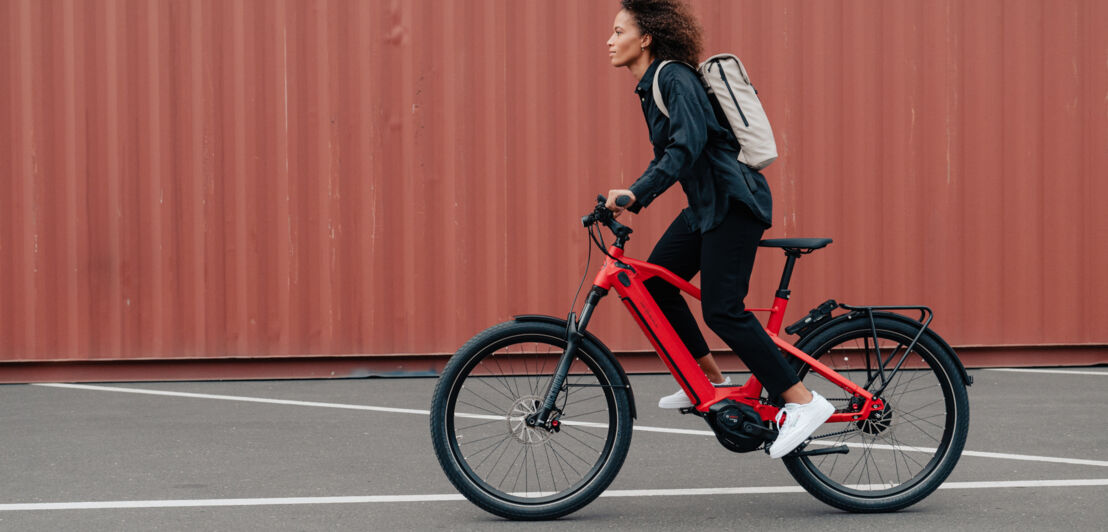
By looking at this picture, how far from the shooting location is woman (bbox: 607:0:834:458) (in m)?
4.30

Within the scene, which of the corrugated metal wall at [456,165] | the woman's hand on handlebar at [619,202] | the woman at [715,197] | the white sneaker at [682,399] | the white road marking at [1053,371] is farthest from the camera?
the white road marking at [1053,371]

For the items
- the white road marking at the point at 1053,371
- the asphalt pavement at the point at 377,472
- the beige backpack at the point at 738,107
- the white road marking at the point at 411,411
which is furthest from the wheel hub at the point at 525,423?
the white road marking at the point at 1053,371

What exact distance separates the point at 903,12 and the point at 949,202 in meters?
1.39

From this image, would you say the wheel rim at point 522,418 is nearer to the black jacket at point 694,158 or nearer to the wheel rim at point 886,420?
the black jacket at point 694,158

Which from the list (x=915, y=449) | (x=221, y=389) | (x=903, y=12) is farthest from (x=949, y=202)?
(x=221, y=389)

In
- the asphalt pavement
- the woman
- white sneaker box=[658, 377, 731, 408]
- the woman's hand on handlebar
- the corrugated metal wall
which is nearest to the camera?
the woman's hand on handlebar

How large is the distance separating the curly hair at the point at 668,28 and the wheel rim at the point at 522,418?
3.73ft

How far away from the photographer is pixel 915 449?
15.1 feet

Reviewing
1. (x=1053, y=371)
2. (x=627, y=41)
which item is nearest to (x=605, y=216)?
(x=627, y=41)

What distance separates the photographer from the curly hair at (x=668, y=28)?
4398 mm

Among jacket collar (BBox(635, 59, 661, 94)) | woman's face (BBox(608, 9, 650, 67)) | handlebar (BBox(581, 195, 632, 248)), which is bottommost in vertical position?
handlebar (BBox(581, 195, 632, 248))

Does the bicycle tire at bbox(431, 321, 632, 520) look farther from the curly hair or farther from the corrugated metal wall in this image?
the corrugated metal wall

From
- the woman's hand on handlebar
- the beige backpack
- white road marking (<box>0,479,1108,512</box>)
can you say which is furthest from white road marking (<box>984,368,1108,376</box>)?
the woman's hand on handlebar

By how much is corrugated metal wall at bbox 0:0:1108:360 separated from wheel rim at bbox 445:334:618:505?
370 cm
